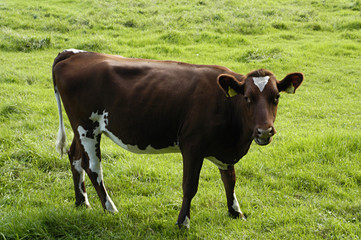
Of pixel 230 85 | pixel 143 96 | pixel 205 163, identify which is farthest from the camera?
pixel 205 163

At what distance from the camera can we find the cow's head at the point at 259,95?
144 inches

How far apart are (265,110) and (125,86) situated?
1632 mm

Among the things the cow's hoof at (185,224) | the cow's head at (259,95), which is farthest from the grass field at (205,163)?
the cow's head at (259,95)

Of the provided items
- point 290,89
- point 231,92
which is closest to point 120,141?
point 231,92

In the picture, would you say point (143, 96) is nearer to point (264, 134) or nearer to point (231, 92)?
point (231, 92)

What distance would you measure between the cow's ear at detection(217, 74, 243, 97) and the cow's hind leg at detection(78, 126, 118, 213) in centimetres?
167

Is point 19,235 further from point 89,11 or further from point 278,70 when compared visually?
point 89,11

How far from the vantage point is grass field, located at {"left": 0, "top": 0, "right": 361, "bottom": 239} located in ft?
14.2

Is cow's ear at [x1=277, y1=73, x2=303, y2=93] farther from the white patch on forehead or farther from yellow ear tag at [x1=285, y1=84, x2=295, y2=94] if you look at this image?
the white patch on forehead

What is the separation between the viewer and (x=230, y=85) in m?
3.92

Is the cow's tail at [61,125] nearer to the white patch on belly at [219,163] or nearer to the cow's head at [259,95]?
the white patch on belly at [219,163]

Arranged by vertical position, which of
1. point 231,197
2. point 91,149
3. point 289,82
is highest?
point 289,82

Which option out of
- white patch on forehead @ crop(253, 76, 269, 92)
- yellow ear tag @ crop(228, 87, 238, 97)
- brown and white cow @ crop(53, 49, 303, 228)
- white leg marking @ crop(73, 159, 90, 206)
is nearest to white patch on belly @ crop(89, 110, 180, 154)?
brown and white cow @ crop(53, 49, 303, 228)

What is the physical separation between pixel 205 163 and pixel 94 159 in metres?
2.06
